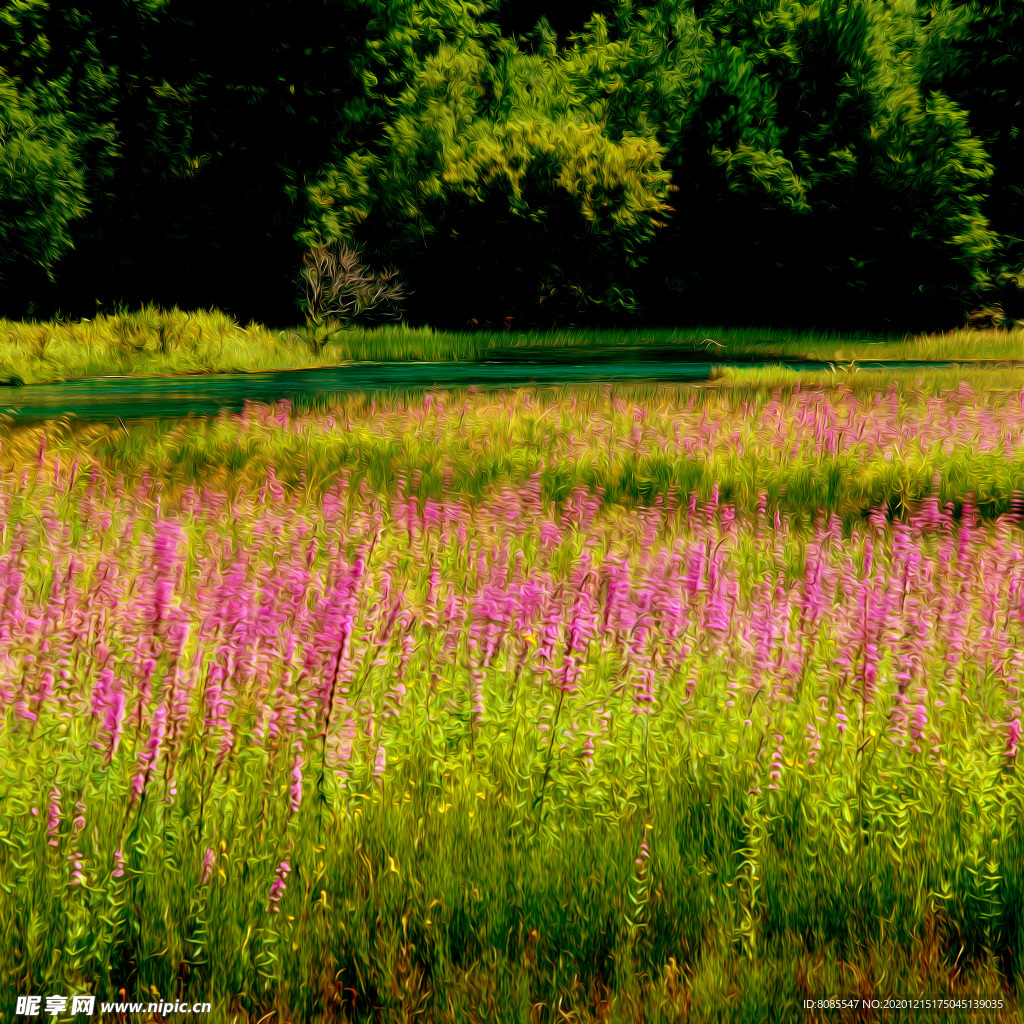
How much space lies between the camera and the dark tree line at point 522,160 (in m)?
28.6

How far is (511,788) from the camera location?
3873 mm

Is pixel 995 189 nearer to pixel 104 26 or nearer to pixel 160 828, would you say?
pixel 104 26

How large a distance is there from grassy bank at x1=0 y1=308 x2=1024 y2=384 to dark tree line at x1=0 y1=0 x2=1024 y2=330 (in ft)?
13.1

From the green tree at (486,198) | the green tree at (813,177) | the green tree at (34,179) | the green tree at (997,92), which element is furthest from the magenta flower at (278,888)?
the green tree at (997,92)

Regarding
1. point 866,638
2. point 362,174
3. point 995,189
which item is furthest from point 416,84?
point 866,638

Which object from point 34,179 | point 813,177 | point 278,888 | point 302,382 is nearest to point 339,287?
point 34,179

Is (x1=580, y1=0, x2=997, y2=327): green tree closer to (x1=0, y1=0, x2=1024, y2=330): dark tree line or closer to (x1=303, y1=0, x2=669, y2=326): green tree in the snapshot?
(x1=0, y1=0, x2=1024, y2=330): dark tree line

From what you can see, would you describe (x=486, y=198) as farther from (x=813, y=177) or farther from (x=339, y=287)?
(x=813, y=177)

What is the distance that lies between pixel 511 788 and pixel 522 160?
107ft

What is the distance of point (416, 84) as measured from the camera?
3344 cm

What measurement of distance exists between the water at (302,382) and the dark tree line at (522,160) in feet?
29.2

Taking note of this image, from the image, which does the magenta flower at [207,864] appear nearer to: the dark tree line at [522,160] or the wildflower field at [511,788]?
the wildflower field at [511,788]

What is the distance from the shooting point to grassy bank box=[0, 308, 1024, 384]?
22578mm

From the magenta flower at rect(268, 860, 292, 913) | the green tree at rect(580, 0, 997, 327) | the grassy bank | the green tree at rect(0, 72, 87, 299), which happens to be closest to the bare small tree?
the grassy bank
